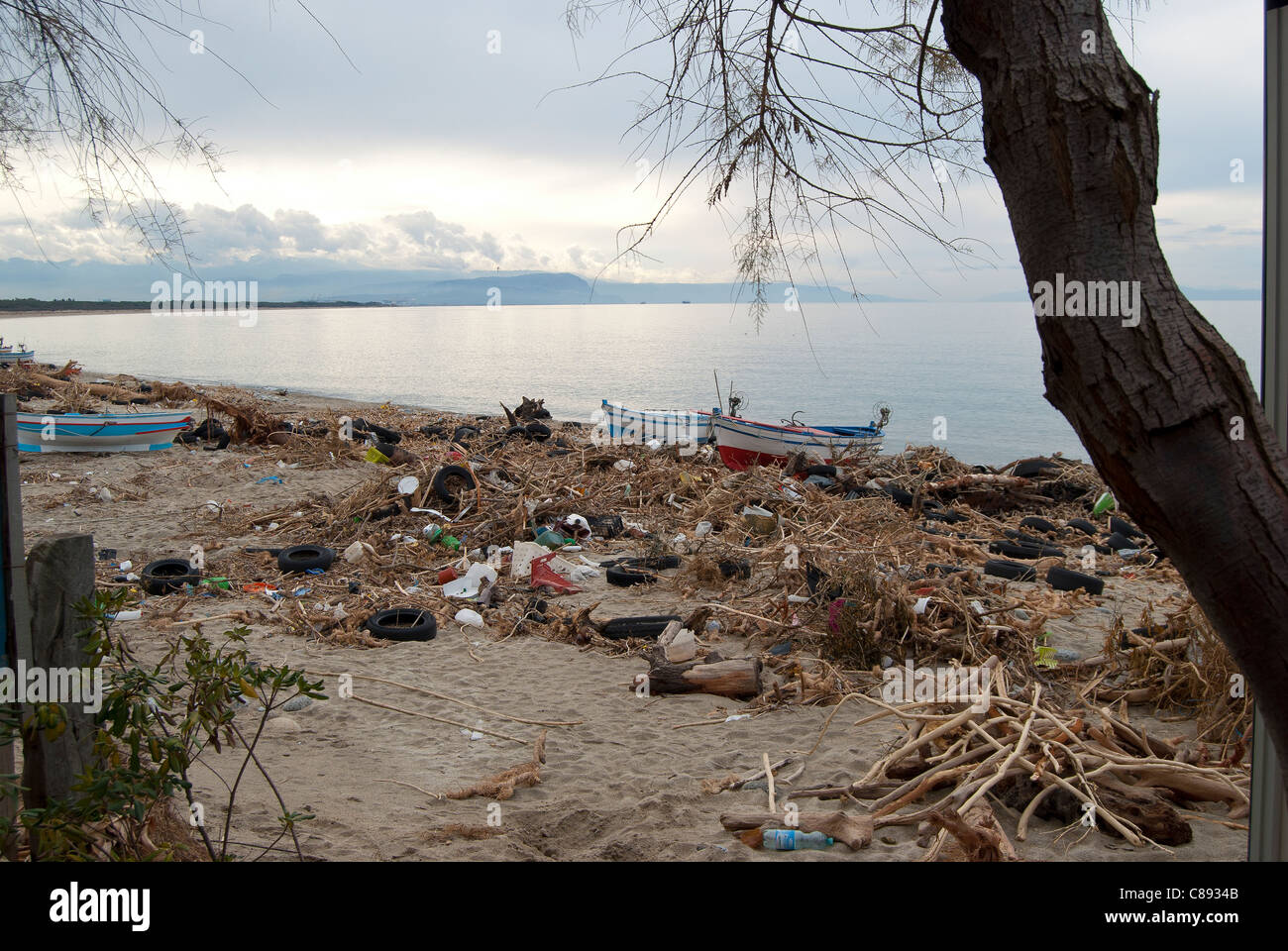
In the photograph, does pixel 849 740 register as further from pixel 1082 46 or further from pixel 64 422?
pixel 64 422

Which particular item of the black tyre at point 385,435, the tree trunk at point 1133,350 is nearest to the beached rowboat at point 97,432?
the black tyre at point 385,435

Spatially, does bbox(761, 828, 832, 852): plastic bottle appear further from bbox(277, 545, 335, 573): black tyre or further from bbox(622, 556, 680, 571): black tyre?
bbox(277, 545, 335, 573): black tyre

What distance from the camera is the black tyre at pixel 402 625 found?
7449mm

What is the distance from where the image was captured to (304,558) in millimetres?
9531

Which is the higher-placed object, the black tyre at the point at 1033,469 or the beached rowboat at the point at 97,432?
the beached rowboat at the point at 97,432

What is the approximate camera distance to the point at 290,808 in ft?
14.1

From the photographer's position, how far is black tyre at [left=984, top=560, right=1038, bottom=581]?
9.06 m

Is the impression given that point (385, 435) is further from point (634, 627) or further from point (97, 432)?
point (634, 627)

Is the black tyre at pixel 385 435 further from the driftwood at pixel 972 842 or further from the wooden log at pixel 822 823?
the driftwood at pixel 972 842

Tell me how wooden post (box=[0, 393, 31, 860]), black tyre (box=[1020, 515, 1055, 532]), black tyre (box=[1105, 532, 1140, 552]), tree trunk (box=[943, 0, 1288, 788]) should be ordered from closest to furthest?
tree trunk (box=[943, 0, 1288, 788])
wooden post (box=[0, 393, 31, 860])
black tyre (box=[1105, 532, 1140, 552])
black tyre (box=[1020, 515, 1055, 532])

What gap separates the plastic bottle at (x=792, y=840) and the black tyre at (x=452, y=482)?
320 inches

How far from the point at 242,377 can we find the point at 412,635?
5333 centimetres

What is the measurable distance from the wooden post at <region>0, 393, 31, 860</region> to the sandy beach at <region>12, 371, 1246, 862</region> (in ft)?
4.33

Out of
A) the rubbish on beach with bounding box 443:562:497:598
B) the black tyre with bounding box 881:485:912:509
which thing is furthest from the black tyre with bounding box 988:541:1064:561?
the rubbish on beach with bounding box 443:562:497:598
